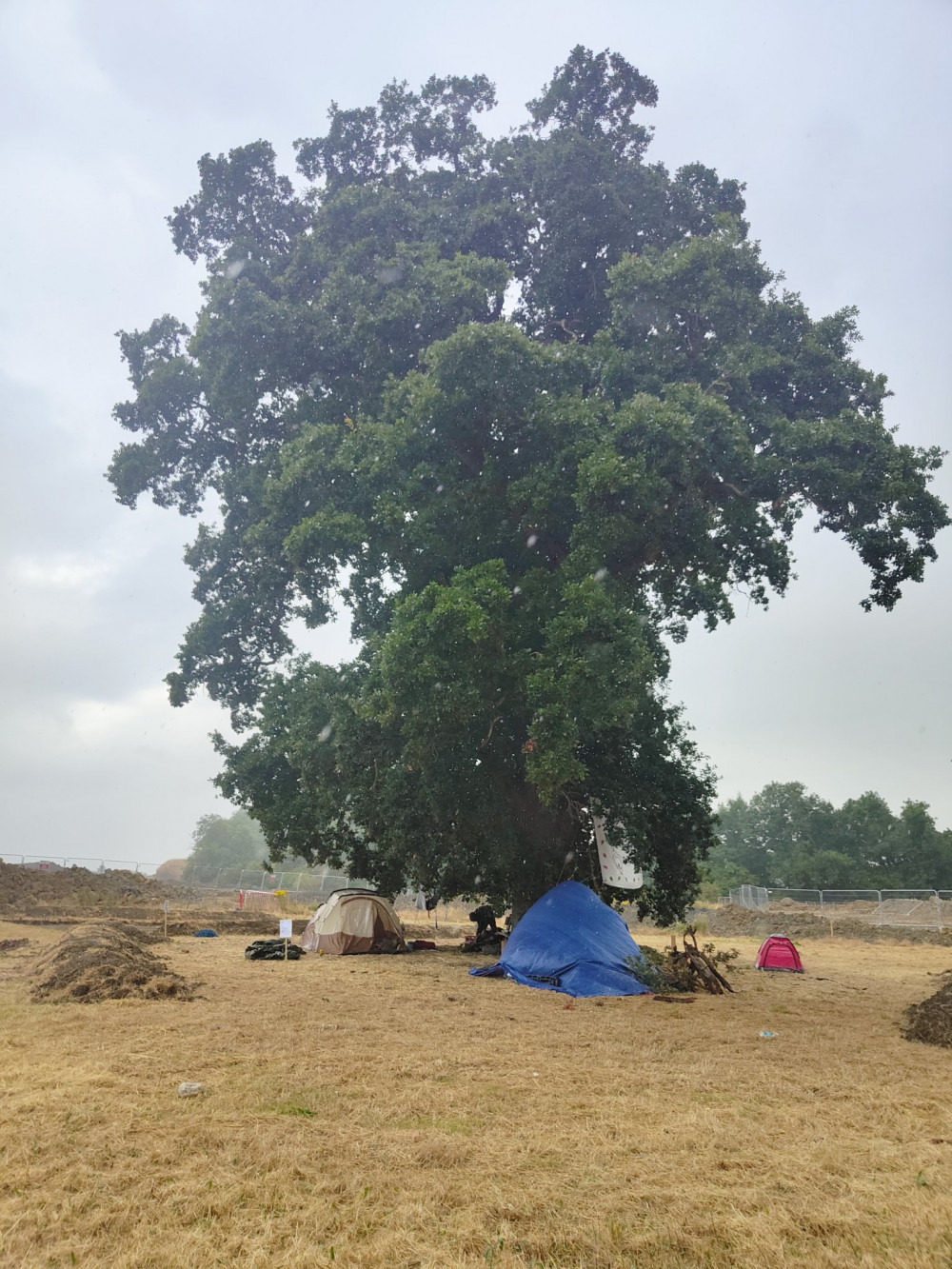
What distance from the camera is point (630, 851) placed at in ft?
59.2

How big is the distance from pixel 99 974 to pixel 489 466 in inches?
407

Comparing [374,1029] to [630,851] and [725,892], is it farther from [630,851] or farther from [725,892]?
[725,892]

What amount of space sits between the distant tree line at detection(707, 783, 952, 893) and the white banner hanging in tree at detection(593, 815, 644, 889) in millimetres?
36522

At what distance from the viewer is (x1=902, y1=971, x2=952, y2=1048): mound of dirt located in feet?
31.3

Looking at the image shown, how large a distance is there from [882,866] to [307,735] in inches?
2349

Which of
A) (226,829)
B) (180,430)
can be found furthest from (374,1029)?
(226,829)

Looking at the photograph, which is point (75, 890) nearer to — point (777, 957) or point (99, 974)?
point (99, 974)

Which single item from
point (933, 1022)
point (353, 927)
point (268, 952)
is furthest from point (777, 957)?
point (268, 952)

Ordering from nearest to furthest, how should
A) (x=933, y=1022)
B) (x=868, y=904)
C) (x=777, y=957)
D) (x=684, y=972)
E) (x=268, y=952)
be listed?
(x=933, y=1022) < (x=684, y=972) < (x=268, y=952) < (x=777, y=957) < (x=868, y=904)

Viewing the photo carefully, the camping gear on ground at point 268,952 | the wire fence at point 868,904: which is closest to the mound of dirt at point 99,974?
the camping gear on ground at point 268,952

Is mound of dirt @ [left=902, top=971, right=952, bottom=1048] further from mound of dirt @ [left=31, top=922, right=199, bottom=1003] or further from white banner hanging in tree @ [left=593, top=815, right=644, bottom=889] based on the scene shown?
mound of dirt @ [left=31, top=922, right=199, bottom=1003]

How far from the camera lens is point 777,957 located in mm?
19797

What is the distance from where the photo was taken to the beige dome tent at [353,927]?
19516 mm

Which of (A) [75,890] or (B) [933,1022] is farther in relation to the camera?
(A) [75,890]
